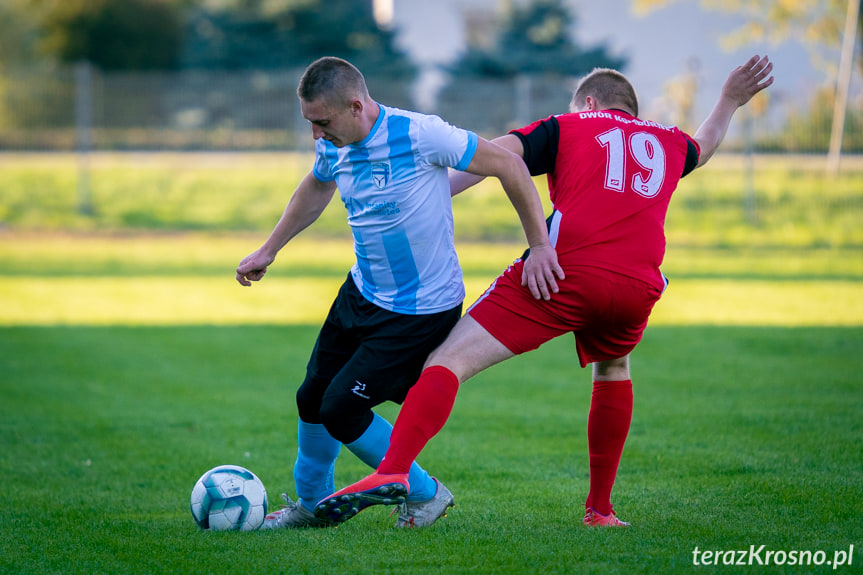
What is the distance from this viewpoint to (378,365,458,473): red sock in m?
3.85

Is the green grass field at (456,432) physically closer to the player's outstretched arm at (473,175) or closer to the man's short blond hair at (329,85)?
the player's outstretched arm at (473,175)

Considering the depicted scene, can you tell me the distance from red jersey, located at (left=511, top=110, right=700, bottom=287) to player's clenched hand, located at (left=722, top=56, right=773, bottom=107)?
654 millimetres

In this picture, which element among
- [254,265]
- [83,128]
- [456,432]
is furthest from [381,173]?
[83,128]

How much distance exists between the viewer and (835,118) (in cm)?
2198

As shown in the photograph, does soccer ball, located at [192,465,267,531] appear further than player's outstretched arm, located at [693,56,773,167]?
No

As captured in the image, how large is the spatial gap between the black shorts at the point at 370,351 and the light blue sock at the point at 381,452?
0.20 meters

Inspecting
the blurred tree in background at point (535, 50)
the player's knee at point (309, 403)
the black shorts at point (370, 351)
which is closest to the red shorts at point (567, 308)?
the black shorts at point (370, 351)

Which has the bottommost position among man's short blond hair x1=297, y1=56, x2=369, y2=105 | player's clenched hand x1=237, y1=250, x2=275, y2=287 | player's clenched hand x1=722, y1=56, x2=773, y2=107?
player's clenched hand x1=237, y1=250, x2=275, y2=287

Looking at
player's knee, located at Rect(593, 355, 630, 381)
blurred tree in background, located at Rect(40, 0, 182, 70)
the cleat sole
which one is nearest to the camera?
the cleat sole

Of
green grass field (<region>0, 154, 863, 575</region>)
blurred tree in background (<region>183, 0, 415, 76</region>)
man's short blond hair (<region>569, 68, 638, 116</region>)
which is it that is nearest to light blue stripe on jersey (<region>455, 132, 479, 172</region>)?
man's short blond hair (<region>569, 68, 638, 116</region>)

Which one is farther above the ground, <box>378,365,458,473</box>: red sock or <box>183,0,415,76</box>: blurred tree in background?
<box>183,0,415,76</box>: blurred tree in background

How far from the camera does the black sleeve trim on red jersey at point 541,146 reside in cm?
406

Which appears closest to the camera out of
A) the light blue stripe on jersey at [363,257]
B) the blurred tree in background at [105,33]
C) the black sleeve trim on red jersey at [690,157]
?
the light blue stripe on jersey at [363,257]

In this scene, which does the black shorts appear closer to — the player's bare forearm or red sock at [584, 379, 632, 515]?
the player's bare forearm
